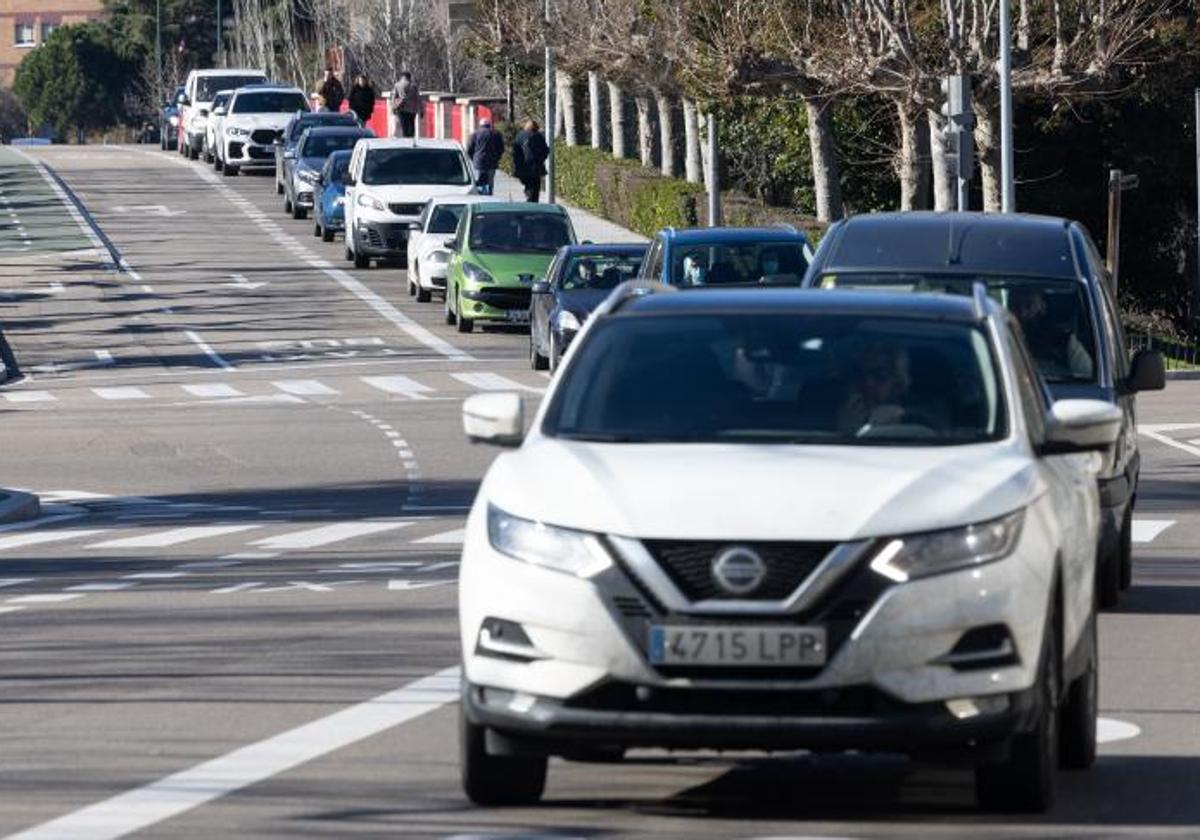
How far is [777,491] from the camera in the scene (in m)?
9.19

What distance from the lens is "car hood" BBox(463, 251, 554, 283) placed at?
43094 mm

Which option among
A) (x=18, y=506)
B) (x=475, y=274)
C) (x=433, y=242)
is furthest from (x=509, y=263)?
(x=18, y=506)

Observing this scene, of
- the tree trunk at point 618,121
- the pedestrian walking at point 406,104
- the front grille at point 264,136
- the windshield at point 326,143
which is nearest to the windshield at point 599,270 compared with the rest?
the windshield at point 326,143

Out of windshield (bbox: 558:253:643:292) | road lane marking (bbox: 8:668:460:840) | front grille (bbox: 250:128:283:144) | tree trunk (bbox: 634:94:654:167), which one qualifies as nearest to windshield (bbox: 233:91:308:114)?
front grille (bbox: 250:128:283:144)

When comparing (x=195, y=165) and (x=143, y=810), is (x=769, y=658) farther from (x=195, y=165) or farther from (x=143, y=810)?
(x=195, y=165)

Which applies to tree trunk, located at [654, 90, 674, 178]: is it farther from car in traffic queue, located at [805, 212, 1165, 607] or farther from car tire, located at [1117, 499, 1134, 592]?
car tire, located at [1117, 499, 1134, 592]

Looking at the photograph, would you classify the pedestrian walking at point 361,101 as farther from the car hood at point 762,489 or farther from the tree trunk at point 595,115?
the car hood at point 762,489

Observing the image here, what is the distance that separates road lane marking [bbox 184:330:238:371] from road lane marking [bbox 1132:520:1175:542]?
2077 centimetres

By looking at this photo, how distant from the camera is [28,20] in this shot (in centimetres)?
17138

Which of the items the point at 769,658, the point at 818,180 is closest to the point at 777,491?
the point at 769,658

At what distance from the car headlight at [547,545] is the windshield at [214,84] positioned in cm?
7346

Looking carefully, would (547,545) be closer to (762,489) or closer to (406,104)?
(762,489)

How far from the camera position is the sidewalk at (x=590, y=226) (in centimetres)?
5875

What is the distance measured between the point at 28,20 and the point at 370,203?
123 m
